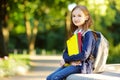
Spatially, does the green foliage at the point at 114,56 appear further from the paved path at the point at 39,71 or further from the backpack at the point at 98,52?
the backpack at the point at 98,52

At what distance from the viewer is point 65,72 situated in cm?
612

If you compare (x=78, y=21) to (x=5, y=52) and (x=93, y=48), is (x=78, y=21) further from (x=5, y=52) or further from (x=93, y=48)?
(x=5, y=52)

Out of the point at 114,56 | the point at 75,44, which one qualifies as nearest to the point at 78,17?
the point at 75,44

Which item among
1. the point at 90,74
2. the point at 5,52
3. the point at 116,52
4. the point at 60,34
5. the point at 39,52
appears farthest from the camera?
the point at 60,34

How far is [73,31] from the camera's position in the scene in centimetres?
657

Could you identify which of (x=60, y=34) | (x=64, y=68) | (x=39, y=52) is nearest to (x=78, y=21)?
(x=64, y=68)

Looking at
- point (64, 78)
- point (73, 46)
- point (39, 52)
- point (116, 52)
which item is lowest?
point (39, 52)

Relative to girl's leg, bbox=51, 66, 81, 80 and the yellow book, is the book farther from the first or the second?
girl's leg, bbox=51, 66, 81, 80

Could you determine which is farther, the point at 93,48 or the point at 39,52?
the point at 39,52

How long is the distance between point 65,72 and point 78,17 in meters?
0.81

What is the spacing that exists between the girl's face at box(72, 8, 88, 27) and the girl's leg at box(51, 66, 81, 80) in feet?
2.14

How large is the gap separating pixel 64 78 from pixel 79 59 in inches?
12.7

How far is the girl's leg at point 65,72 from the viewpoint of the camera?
20.0 feet

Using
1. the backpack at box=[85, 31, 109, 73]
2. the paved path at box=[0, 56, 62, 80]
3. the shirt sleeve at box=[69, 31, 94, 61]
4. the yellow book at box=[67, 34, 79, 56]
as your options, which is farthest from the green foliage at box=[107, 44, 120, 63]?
the shirt sleeve at box=[69, 31, 94, 61]
